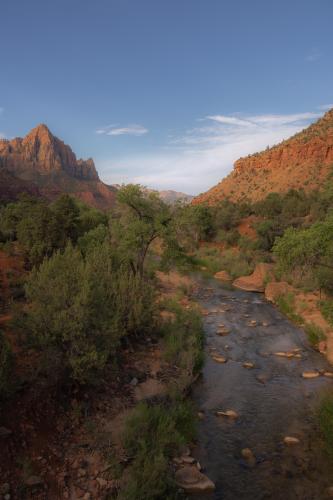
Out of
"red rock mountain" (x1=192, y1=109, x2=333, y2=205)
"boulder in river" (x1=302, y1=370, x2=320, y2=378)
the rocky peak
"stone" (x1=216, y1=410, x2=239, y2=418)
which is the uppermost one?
the rocky peak

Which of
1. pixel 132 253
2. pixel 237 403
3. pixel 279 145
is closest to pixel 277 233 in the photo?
pixel 132 253

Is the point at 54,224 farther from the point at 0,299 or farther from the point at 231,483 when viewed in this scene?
the point at 231,483

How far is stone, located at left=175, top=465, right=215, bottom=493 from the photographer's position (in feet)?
25.2

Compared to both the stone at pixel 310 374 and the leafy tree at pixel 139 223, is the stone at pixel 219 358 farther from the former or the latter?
the leafy tree at pixel 139 223

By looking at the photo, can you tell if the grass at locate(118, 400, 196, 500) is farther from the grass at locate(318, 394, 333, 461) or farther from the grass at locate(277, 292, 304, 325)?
the grass at locate(277, 292, 304, 325)

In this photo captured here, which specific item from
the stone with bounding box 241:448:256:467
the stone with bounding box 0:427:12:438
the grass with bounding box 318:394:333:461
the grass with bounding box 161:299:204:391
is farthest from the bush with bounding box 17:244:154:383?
the grass with bounding box 318:394:333:461

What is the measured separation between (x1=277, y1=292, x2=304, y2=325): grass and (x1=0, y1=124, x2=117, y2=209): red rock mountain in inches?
3551

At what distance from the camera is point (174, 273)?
33.0m

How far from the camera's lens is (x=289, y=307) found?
870 inches

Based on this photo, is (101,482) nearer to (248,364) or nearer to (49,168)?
(248,364)

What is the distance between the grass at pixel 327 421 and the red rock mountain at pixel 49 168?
331 feet

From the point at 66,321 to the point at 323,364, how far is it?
10.9 m

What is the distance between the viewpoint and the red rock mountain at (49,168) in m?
120

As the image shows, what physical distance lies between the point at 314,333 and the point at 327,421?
319 inches
